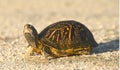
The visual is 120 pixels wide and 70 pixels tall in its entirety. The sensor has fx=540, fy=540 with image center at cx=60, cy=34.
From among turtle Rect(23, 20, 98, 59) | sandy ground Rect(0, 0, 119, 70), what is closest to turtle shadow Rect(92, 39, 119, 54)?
sandy ground Rect(0, 0, 119, 70)

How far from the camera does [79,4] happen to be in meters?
20.3

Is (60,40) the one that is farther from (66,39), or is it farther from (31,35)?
(31,35)

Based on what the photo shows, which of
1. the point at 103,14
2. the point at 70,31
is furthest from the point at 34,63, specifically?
the point at 103,14

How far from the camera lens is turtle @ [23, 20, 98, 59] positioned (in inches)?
397

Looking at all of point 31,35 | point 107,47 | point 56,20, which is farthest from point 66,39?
point 56,20

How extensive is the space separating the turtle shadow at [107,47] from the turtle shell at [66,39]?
20.8 inches

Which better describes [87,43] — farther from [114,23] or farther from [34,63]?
[114,23]

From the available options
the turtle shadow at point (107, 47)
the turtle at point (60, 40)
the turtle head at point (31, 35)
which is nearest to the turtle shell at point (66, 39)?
the turtle at point (60, 40)

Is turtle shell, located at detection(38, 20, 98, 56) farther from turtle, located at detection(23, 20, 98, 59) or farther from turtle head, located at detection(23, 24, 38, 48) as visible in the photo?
turtle head, located at detection(23, 24, 38, 48)

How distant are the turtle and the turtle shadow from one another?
0.51 meters

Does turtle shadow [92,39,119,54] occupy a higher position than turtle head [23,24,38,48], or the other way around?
turtle head [23,24,38,48]

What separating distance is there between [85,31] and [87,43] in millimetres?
250

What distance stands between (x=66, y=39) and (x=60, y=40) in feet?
0.40

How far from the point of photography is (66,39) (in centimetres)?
1023
